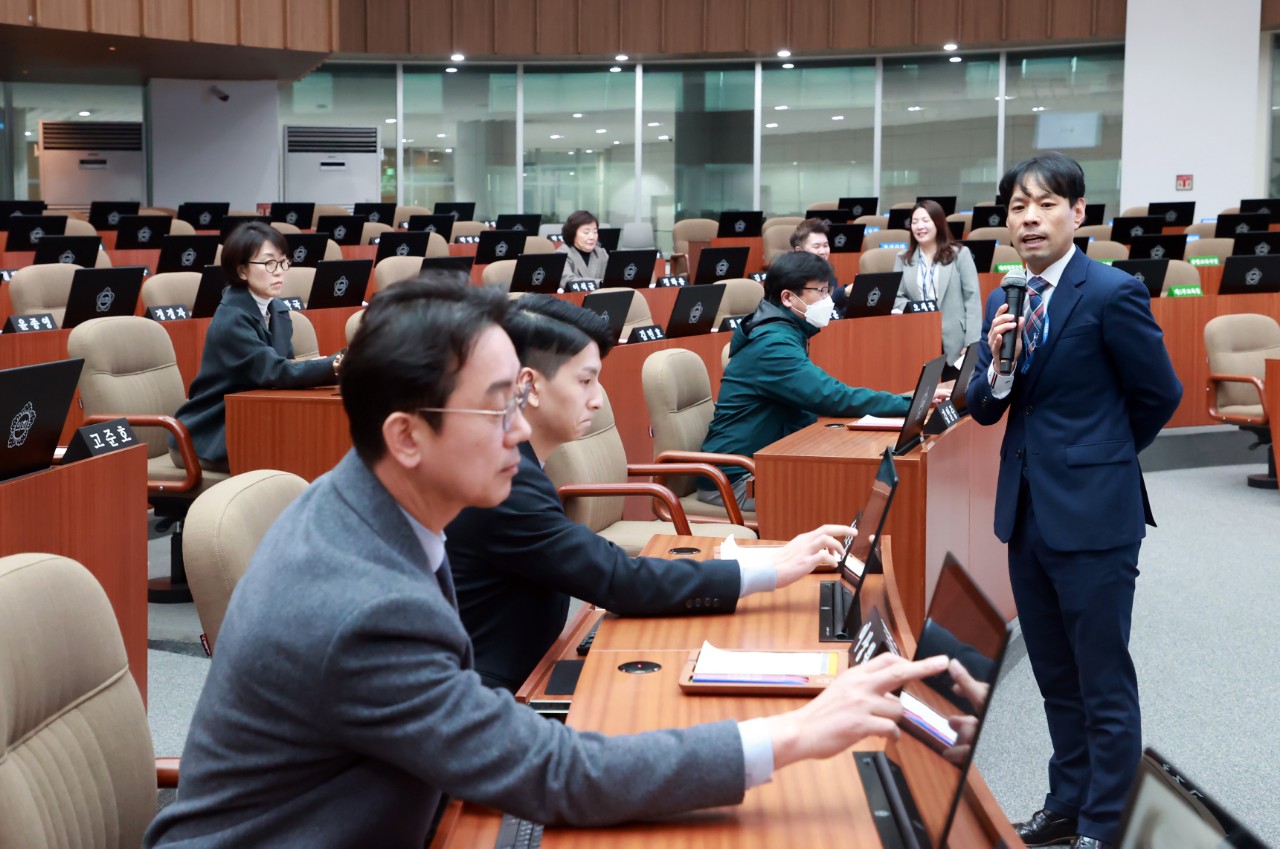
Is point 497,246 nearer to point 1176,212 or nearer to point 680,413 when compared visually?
point 680,413

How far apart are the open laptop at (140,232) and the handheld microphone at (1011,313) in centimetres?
868

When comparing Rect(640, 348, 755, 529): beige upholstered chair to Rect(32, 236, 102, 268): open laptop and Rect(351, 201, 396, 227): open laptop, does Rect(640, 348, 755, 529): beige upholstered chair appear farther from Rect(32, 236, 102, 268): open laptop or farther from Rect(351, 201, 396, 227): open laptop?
Rect(351, 201, 396, 227): open laptop

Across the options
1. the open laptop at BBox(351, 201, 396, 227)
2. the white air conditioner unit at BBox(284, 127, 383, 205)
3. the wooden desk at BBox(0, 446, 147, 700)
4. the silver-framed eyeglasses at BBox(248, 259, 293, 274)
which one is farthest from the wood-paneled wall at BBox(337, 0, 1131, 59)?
the wooden desk at BBox(0, 446, 147, 700)

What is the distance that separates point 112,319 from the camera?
194 inches

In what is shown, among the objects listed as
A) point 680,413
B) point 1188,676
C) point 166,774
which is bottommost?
point 1188,676

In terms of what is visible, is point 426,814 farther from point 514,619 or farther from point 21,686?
point 514,619

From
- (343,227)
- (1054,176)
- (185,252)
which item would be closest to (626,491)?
(1054,176)

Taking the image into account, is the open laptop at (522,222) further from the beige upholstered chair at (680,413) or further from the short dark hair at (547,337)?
the short dark hair at (547,337)

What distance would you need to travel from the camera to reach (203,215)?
12734 mm

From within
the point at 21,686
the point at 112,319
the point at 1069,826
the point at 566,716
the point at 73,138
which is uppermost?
the point at 73,138

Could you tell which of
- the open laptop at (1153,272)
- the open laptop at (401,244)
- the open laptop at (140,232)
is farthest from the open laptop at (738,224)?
the open laptop at (1153,272)

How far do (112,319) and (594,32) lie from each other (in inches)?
467

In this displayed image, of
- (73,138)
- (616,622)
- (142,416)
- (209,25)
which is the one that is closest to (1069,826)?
(616,622)

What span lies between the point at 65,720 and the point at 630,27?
591 inches
